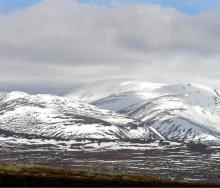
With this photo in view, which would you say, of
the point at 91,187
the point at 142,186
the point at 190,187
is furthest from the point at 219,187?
the point at 91,187

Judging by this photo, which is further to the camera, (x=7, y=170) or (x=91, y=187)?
(x=7, y=170)

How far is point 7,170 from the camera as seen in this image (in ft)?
229

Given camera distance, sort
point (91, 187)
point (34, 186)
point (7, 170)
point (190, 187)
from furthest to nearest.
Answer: point (190, 187)
point (7, 170)
point (91, 187)
point (34, 186)

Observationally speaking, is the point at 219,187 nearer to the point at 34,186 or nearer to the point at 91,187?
the point at 91,187

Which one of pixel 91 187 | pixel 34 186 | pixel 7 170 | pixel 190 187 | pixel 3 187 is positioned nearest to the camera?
pixel 3 187

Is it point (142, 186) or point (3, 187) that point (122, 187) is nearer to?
point (142, 186)

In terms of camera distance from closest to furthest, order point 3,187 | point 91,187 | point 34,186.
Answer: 1. point 3,187
2. point 34,186
3. point 91,187

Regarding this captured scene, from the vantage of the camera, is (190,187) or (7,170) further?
(190,187)

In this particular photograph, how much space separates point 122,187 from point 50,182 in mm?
8751

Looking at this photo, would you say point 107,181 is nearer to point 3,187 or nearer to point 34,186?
point 34,186

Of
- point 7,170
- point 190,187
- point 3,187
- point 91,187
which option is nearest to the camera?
point 3,187

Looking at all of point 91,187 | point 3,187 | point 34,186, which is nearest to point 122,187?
point 91,187

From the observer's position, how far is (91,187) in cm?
6166

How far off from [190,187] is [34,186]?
87.7 ft
